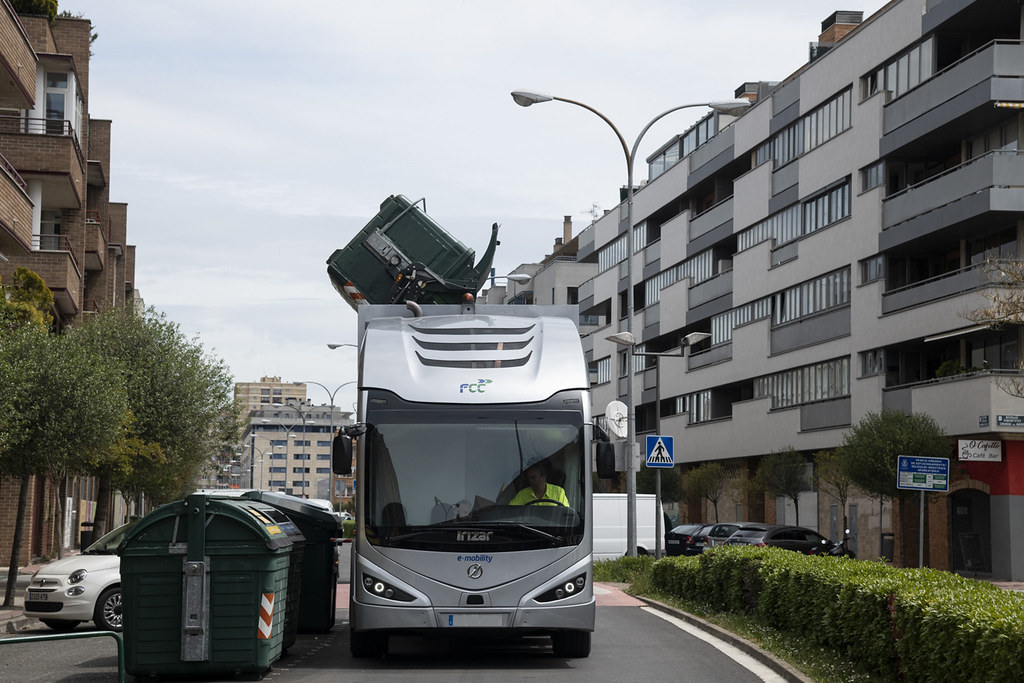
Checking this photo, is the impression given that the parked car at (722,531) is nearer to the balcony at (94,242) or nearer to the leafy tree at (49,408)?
the leafy tree at (49,408)

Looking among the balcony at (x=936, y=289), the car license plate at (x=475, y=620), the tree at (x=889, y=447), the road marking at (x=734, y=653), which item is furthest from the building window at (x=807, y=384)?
the car license plate at (x=475, y=620)

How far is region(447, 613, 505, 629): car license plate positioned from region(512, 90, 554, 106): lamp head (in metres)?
17.7

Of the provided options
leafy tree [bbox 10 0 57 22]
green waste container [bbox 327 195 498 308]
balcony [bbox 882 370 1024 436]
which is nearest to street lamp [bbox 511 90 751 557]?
green waste container [bbox 327 195 498 308]

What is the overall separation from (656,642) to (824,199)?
3451 centimetres

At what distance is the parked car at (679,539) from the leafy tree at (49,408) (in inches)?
874

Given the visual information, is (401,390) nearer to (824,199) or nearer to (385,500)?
(385,500)

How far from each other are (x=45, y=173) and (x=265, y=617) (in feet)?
86.7

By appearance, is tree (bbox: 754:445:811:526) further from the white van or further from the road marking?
the road marking

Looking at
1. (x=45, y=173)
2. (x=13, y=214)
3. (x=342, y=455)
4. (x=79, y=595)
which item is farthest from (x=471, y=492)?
(x=45, y=173)

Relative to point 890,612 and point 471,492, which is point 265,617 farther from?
point 890,612

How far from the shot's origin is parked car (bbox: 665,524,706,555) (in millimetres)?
43344

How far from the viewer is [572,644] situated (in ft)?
47.2

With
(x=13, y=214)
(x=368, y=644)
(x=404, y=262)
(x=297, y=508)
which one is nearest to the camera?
(x=368, y=644)

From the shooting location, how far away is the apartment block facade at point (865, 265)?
37.9 meters
